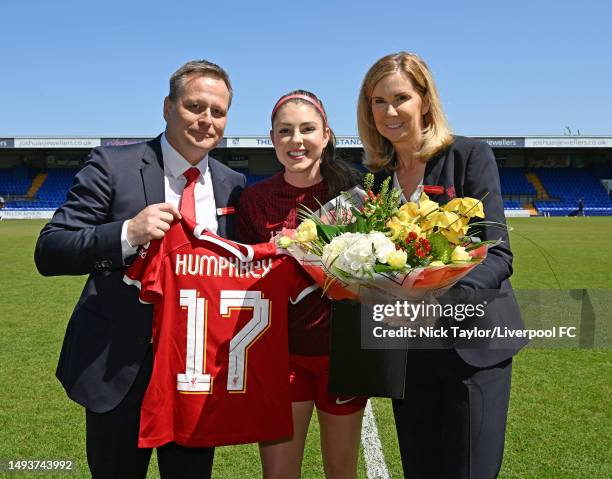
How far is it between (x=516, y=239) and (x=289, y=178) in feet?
69.1

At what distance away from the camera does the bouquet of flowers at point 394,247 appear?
6.15ft

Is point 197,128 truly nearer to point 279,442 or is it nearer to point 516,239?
point 279,442

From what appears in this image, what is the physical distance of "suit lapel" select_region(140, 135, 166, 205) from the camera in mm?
2477

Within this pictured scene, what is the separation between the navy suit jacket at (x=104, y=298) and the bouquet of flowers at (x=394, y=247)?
0.75 meters

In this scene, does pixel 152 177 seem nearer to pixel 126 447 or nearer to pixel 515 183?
pixel 126 447

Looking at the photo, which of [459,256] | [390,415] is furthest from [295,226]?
[390,415]

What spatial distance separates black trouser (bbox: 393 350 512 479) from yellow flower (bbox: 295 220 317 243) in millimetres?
725

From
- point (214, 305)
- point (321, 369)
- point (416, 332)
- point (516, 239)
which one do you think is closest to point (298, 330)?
point (321, 369)

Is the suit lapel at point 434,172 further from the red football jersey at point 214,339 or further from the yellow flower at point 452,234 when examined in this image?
the red football jersey at point 214,339

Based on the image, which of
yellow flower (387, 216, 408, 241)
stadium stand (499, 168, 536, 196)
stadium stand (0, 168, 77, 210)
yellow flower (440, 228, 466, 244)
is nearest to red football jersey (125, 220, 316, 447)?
yellow flower (387, 216, 408, 241)

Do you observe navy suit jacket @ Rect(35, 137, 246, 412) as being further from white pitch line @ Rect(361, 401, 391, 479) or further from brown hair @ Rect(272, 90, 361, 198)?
white pitch line @ Rect(361, 401, 391, 479)

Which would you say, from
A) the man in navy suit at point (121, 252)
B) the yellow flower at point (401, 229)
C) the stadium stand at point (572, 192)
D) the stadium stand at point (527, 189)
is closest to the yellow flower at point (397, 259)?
the yellow flower at point (401, 229)

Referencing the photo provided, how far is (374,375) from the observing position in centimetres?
222

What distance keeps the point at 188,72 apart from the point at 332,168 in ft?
→ 2.56
